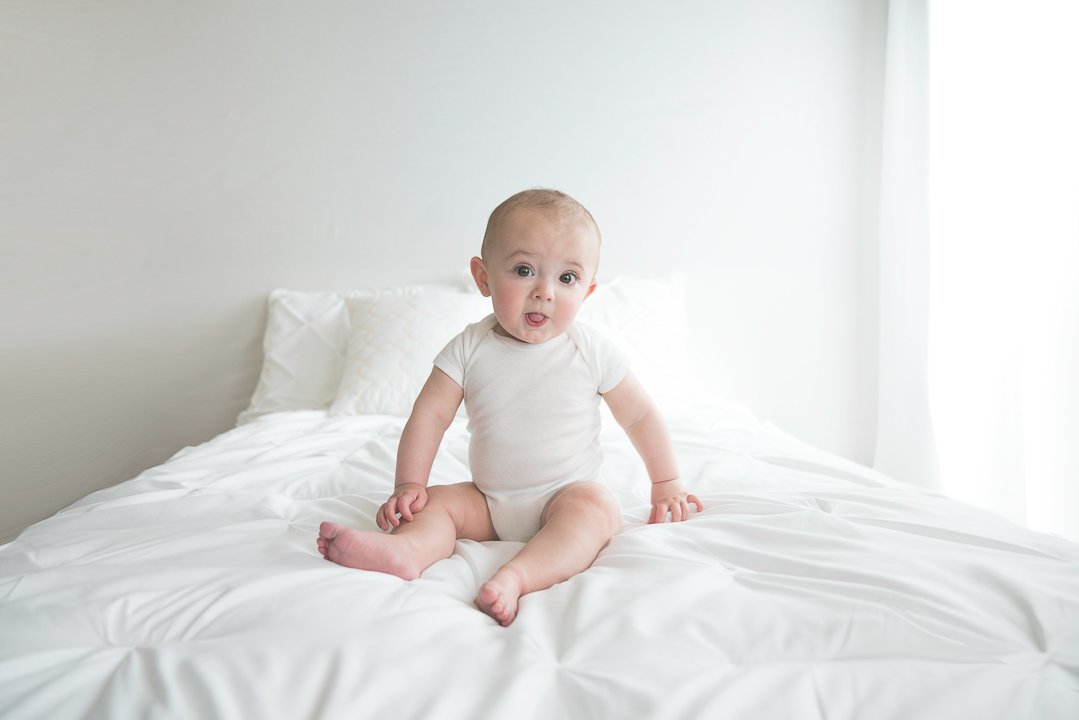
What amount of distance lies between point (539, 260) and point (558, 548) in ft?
1.41

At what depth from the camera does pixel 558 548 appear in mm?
928

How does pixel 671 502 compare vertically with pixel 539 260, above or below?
below

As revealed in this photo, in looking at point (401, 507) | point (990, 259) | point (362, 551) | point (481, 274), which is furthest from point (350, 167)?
point (990, 259)

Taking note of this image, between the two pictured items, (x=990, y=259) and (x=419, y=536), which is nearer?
(x=419, y=536)

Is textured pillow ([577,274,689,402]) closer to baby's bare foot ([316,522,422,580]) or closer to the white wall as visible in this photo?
the white wall

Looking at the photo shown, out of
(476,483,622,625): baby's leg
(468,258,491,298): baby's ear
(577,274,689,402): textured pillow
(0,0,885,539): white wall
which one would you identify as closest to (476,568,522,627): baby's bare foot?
(476,483,622,625): baby's leg

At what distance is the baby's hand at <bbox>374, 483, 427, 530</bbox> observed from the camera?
1.02 meters

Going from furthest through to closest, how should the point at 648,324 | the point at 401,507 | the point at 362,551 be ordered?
1. the point at 648,324
2. the point at 401,507
3. the point at 362,551

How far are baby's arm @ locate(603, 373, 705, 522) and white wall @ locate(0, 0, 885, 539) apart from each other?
143cm

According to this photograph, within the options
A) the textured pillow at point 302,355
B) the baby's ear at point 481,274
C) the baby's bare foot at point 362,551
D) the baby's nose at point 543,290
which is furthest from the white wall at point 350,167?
the baby's bare foot at point 362,551

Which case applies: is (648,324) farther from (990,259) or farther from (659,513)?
(659,513)

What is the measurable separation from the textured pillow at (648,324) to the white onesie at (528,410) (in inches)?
38.0

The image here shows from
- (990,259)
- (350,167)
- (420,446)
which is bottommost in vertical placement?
(420,446)

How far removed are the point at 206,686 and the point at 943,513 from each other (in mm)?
1026
